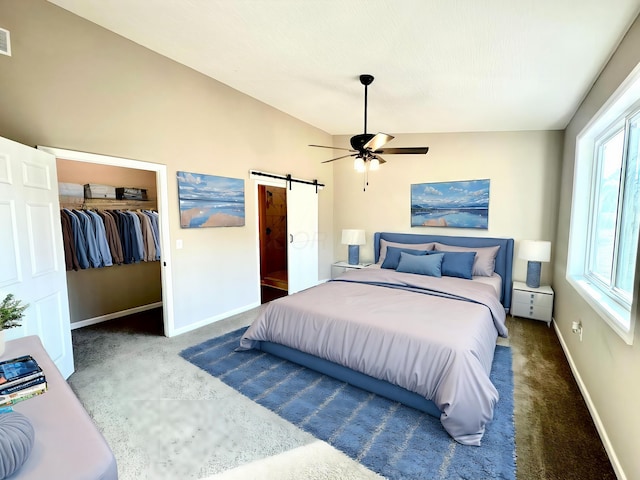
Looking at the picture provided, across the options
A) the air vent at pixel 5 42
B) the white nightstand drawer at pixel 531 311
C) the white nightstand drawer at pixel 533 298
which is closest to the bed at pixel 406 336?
the white nightstand drawer at pixel 533 298

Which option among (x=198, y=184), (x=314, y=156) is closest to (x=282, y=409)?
(x=198, y=184)

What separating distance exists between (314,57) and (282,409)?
9.79 ft

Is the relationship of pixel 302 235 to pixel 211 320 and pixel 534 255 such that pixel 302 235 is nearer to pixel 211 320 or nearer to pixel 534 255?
pixel 211 320

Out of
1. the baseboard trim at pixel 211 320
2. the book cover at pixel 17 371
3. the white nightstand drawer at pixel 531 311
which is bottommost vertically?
the baseboard trim at pixel 211 320

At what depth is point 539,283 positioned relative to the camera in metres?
4.09

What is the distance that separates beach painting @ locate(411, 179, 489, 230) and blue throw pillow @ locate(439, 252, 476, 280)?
0.73m

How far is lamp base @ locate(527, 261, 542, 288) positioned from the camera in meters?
3.99

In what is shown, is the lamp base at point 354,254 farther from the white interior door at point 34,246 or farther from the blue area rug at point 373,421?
the white interior door at point 34,246

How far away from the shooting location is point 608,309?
2010mm

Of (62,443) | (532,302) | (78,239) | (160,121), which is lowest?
(532,302)

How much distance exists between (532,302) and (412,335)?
2652 millimetres

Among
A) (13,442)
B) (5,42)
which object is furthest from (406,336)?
(5,42)

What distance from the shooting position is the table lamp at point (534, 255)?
3891 mm

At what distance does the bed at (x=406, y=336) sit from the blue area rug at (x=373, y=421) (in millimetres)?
91
